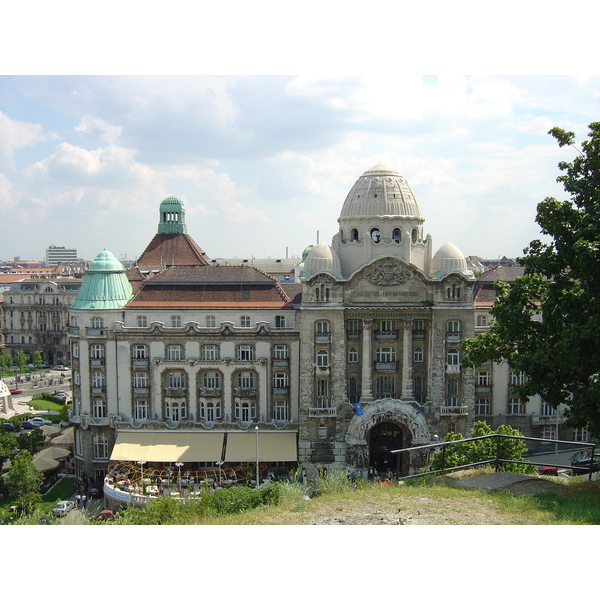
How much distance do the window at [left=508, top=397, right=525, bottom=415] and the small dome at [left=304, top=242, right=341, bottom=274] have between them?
63.0 feet

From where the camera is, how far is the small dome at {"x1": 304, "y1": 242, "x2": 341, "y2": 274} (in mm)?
53969

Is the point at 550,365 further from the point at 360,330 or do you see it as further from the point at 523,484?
the point at 360,330

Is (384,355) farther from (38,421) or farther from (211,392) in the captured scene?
(38,421)

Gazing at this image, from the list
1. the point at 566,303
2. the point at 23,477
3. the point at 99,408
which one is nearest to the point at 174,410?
the point at 99,408

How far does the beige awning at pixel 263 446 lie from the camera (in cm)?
5353

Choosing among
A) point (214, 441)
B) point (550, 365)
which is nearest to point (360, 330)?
point (214, 441)

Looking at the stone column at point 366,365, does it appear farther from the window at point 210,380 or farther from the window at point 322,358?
the window at point 210,380

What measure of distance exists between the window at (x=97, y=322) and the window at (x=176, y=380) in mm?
7336

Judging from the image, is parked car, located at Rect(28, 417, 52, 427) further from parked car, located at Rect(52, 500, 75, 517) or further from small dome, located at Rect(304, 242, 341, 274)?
small dome, located at Rect(304, 242, 341, 274)

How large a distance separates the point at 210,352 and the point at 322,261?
1259cm

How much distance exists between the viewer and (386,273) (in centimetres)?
5356

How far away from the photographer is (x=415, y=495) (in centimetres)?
2481

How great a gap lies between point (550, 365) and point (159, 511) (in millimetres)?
16230

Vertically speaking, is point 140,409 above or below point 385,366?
below
